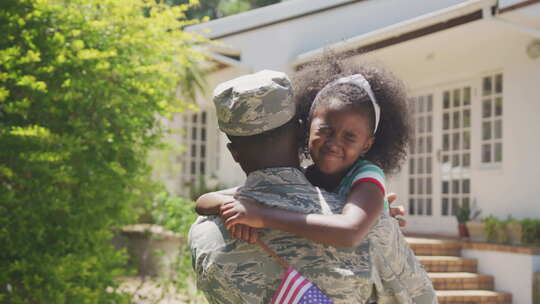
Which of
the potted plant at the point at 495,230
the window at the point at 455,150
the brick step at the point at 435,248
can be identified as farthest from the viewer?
the window at the point at 455,150

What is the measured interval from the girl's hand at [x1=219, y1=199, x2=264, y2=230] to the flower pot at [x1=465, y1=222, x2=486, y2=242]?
673cm

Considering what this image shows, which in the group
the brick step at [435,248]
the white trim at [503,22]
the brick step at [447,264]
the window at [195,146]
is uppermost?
the white trim at [503,22]

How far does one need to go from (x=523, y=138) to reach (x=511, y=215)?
103cm

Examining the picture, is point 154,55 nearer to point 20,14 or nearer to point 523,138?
point 20,14

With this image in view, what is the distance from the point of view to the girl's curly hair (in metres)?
1.87

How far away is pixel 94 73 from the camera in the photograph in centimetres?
499

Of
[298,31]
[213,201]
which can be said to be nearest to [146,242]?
[298,31]

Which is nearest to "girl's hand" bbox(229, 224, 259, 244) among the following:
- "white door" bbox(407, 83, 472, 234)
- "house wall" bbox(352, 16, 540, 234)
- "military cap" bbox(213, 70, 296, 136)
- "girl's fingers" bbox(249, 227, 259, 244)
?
"girl's fingers" bbox(249, 227, 259, 244)

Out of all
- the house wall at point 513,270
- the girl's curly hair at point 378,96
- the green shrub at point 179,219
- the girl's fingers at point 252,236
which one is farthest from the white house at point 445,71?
the girl's fingers at point 252,236

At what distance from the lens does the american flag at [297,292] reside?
141cm

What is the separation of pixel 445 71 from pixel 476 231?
264 cm

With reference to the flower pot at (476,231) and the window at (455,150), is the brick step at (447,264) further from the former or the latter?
the window at (455,150)

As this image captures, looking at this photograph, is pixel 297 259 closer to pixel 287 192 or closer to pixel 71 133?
pixel 287 192

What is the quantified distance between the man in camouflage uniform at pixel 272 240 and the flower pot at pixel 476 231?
6502 mm
